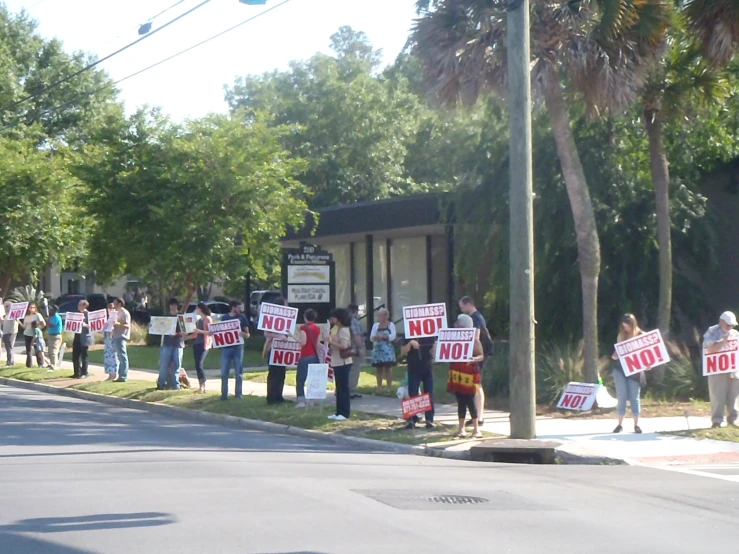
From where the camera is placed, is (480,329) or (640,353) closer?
(640,353)

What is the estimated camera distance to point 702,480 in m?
11.5

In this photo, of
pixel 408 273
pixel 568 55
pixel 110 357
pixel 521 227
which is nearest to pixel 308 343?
pixel 521 227

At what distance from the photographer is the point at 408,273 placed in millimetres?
31609

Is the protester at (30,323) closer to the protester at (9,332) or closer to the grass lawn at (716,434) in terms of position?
the protester at (9,332)

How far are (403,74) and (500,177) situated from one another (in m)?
31.6

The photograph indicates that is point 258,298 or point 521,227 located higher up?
point 258,298

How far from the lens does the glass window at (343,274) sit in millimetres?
33938

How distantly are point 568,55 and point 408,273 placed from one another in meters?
15.5

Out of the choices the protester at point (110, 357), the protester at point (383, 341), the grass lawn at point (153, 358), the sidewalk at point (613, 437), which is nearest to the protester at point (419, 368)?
the sidewalk at point (613, 437)

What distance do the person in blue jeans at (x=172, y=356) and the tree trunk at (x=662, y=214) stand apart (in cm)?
936

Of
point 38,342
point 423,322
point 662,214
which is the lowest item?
point 38,342

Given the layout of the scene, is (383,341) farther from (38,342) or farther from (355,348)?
(38,342)

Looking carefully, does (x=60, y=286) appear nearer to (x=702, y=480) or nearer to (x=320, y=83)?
(x=320, y=83)

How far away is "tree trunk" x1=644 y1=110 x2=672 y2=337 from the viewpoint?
63.2ft
